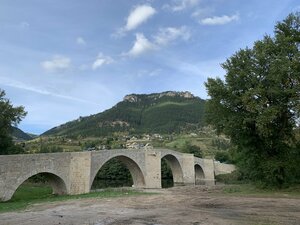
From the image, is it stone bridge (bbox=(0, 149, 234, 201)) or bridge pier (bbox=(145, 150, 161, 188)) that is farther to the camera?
bridge pier (bbox=(145, 150, 161, 188))

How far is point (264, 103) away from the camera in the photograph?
1066 inches

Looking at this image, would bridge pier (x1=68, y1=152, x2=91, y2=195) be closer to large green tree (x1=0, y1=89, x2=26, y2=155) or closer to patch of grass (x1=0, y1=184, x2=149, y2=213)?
patch of grass (x1=0, y1=184, x2=149, y2=213)

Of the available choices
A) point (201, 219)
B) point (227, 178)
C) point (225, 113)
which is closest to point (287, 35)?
point (225, 113)

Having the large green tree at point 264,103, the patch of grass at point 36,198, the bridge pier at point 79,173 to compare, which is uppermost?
the large green tree at point 264,103

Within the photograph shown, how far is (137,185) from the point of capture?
49.9 metres

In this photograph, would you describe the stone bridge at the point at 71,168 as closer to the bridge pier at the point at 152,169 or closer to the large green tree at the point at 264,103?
the bridge pier at the point at 152,169

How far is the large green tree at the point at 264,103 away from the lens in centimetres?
2642

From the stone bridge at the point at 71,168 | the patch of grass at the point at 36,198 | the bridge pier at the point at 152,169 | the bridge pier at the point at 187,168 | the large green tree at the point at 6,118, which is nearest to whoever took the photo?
the patch of grass at the point at 36,198

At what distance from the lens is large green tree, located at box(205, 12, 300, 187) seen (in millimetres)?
26422

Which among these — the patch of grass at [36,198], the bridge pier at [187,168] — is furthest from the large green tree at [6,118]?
the bridge pier at [187,168]

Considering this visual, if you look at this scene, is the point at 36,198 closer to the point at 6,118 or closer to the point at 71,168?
the point at 71,168

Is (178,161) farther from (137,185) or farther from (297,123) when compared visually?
(297,123)

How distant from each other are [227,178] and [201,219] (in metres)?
67.4

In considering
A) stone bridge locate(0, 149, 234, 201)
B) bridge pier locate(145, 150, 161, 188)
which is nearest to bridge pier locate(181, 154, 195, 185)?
stone bridge locate(0, 149, 234, 201)
